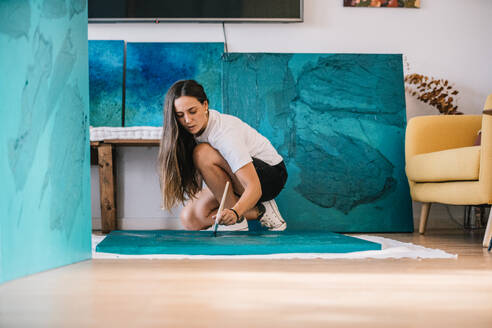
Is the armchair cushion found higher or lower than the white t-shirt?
lower

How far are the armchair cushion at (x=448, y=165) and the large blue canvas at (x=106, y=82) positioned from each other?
6.48 feet

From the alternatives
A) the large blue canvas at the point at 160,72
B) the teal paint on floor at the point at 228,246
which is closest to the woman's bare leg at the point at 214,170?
→ the teal paint on floor at the point at 228,246

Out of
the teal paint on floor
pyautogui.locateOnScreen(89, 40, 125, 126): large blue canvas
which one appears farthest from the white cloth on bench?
the teal paint on floor

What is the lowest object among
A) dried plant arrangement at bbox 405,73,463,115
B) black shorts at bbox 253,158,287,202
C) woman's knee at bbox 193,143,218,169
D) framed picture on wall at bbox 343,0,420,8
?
A: black shorts at bbox 253,158,287,202

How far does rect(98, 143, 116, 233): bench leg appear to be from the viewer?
301 cm

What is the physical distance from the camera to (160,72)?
336cm

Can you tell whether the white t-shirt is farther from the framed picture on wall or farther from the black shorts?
the framed picture on wall

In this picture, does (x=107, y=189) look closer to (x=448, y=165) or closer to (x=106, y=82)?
(x=106, y=82)

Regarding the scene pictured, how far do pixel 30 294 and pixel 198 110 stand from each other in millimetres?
1429

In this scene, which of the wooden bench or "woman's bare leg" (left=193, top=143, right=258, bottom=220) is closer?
"woman's bare leg" (left=193, top=143, right=258, bottom=220)

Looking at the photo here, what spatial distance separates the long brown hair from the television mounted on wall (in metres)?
1.22

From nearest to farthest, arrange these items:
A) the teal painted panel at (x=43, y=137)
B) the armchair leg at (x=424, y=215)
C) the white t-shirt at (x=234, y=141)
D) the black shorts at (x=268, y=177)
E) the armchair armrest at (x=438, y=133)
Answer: the teal painted panel at (x=43, y=137) → the white t-shirt at (x=234, y=141) → the black shorts at (x=268, y=177) → the armchair leg at (x=424, y=215) → the armchair armrest at (x=438, y=133)

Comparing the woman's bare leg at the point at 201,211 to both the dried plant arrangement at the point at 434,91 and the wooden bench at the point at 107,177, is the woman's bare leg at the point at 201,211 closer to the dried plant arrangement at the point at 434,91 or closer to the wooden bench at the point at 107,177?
the wooden bench at the point at 107,177

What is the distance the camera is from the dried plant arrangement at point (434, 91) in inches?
133
